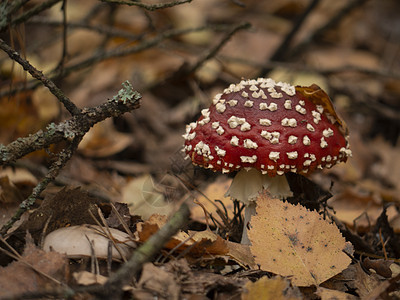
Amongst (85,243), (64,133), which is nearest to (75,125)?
(64,133)

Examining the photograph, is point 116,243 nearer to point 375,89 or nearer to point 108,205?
point 108,205

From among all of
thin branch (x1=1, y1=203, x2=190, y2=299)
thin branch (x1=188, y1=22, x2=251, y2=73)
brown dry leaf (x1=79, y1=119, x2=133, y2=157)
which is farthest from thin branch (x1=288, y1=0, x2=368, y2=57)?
thin branch (x1=1, y1=203, x2=190, y2=299)

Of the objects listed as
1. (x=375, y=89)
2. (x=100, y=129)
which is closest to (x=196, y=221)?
(x=100, y=129)

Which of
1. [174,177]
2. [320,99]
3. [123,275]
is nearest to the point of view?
[123,275]

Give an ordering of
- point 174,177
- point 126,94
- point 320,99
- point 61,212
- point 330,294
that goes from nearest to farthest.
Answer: point 330,294 → point 126,94 → point 61,212 → point 320,99 → point 174,177

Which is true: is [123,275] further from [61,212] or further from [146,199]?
[146,199]
